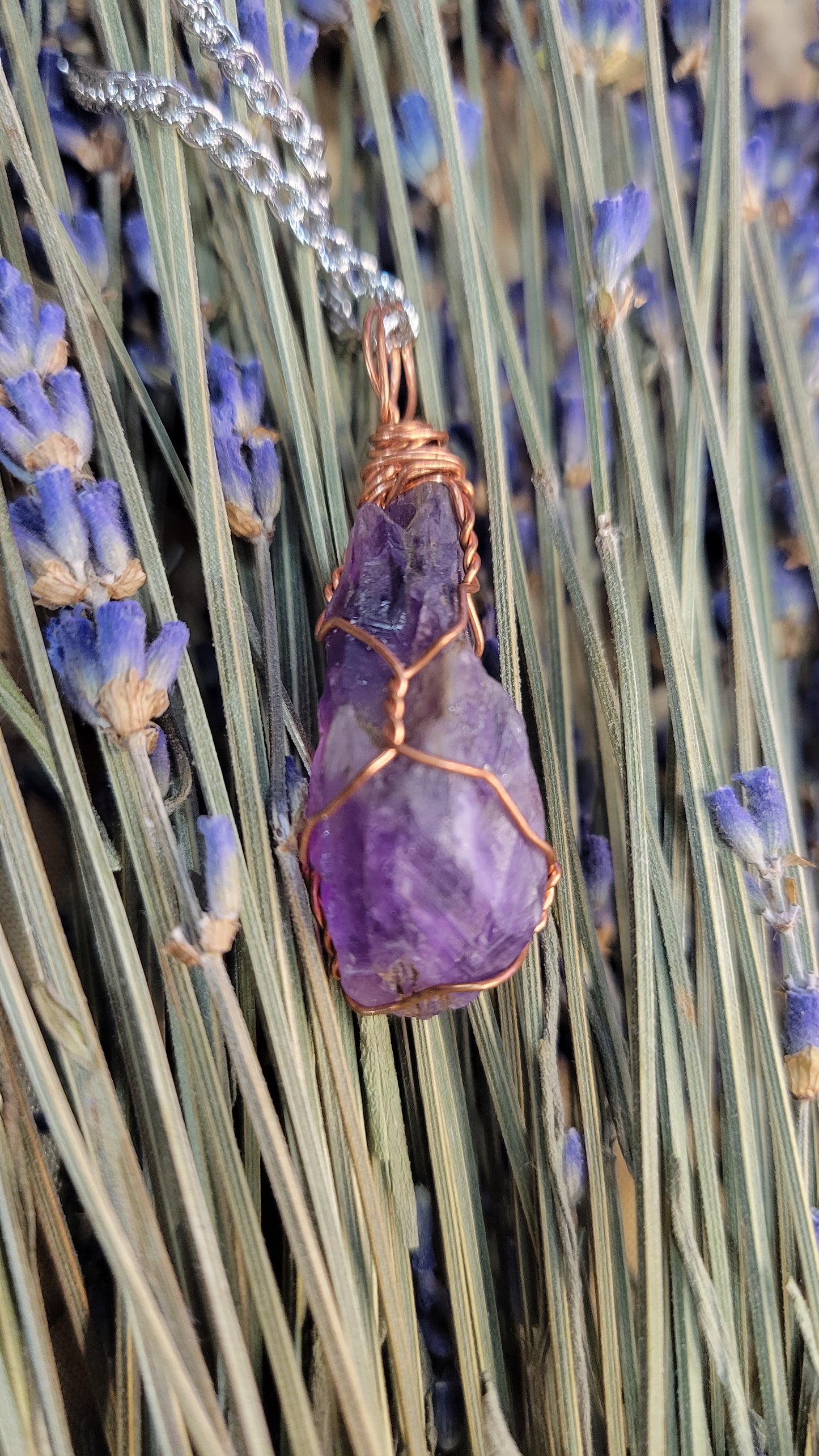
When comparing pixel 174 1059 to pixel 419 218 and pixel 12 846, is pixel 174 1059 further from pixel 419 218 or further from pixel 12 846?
pixel 419 218

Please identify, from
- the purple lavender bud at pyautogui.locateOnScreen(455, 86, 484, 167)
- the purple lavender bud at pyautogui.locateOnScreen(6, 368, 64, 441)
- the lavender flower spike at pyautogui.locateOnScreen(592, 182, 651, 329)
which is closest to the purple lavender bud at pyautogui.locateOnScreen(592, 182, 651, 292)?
the lavender flower spike at pyautogui.locateOnScreen(592, 182, 651, 329)

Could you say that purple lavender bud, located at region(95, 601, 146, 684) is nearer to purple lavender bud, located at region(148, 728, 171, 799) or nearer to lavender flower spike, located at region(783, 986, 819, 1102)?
purple lavender bud, located at region(148, 728, 171, 799)

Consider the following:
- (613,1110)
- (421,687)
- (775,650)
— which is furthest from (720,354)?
(613,1110)

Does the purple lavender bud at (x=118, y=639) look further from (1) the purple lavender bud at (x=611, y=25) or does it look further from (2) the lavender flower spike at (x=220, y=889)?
(1) the purple lavender bud at (x=611, y=25)

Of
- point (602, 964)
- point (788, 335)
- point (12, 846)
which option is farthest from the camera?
point (788, 335)

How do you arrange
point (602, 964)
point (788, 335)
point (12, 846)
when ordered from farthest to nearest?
point (788, 335) < point (602, 964) < point (12, 846)

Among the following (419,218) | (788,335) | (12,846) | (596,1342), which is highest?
(419,218)
